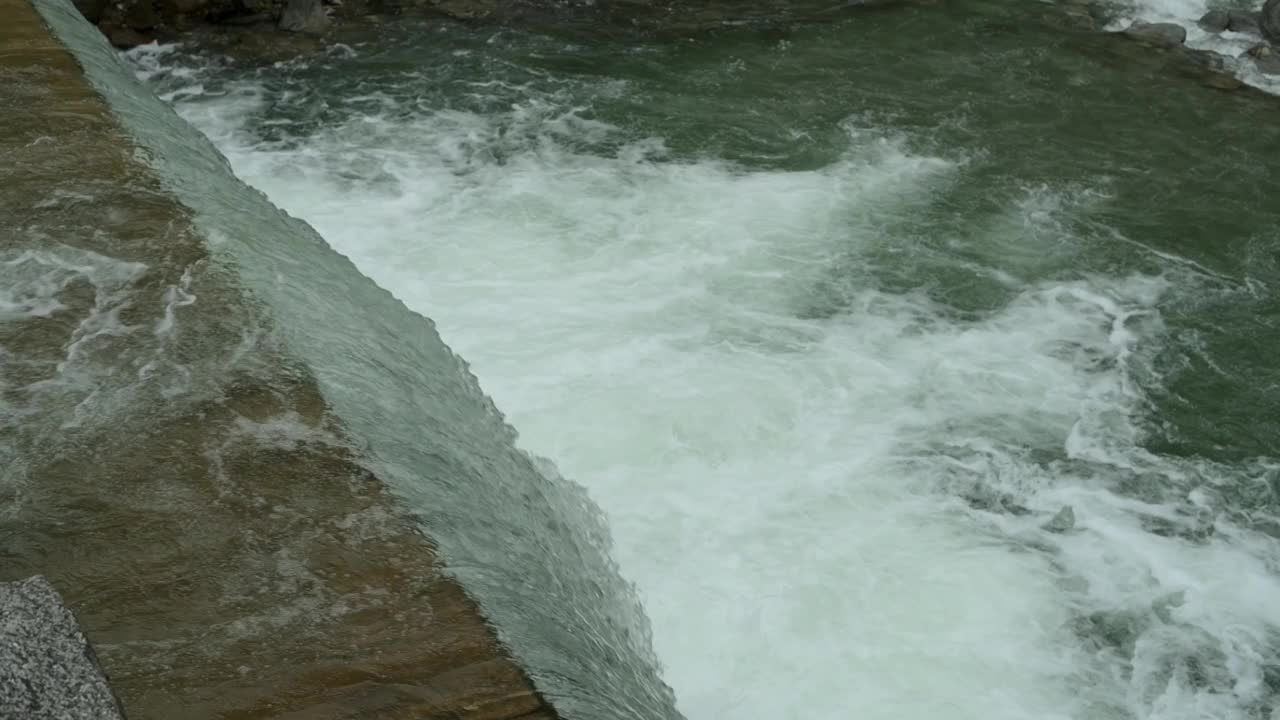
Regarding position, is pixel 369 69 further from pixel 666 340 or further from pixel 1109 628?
pixel 1109 628

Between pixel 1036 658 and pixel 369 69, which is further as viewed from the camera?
pixel 369 69

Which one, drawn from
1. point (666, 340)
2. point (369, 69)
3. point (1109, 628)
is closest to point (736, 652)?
point (1109, 628)

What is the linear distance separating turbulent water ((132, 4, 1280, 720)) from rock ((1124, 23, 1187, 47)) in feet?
1.63

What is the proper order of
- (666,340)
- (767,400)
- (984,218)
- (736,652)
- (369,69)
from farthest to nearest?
1. (369,69)
2. (984,218)
3. (666,340)
4. (767,400)
5. (736,652)

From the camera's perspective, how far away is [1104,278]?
659cm

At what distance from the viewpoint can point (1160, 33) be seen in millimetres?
9344

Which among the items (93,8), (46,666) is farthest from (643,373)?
(93,8)

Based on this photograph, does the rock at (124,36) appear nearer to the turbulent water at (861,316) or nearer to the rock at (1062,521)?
the turbulent water at (861,316)

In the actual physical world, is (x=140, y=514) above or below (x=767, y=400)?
above

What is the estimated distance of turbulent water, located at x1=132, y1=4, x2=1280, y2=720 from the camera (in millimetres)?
4512

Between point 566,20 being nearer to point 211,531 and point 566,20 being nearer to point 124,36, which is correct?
point 124,36

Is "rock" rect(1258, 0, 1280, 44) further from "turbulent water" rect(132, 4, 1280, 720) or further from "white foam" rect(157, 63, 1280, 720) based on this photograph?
"white foam" rect(157, 63, 1280, 720)

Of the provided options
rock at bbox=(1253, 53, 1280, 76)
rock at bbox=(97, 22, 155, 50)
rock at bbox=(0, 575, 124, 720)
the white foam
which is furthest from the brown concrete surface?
rock at bbox=(1253, 53, 1280, 76)

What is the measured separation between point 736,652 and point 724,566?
1.31 feet
